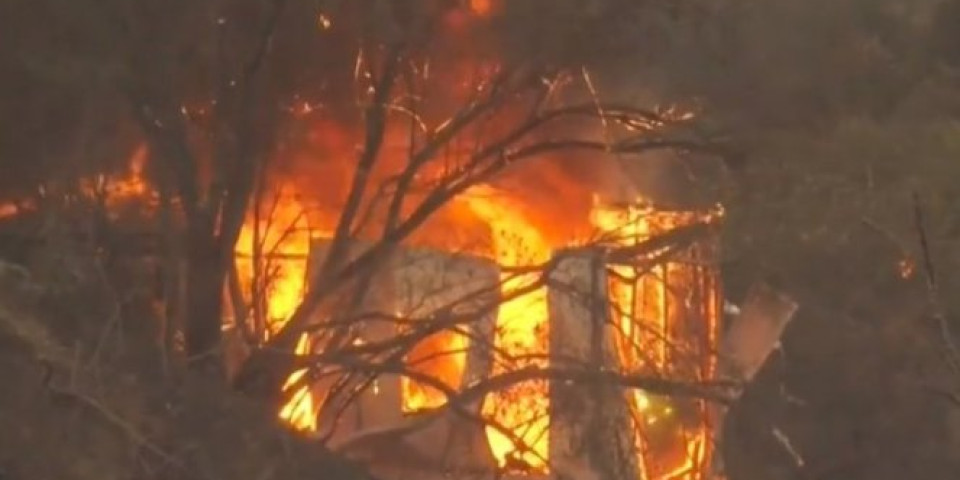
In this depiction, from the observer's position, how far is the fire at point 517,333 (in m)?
17.3

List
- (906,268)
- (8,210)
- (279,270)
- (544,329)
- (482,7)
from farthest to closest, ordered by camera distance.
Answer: (279,270)
(544,329)
(482,7)
(8,210)
(906,268)

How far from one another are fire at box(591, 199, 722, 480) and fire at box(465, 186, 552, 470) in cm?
63

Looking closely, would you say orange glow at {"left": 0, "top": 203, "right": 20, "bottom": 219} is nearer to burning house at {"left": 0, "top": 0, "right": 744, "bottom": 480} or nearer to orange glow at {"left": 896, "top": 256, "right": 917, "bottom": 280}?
burning house at {"left": 0, "top": 0, "right": 744, "bottom": 480}

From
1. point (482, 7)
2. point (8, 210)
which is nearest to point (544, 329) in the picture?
point (482, 7)

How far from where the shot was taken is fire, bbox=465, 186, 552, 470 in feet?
56.6

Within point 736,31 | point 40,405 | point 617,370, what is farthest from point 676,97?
point 40,405

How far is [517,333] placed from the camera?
1809cm

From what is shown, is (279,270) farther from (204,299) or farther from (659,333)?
(659,333)

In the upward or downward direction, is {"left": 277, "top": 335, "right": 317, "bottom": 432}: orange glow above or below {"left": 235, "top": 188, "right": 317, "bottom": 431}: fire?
below

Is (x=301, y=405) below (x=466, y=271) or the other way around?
below

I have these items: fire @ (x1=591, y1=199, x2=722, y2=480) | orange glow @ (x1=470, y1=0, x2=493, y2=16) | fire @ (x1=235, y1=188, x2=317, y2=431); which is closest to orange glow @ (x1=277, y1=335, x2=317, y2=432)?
fire @ (x1=235, y1=188, x2=317, y2=431)

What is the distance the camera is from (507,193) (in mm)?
18641

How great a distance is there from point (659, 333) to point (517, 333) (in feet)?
4.06

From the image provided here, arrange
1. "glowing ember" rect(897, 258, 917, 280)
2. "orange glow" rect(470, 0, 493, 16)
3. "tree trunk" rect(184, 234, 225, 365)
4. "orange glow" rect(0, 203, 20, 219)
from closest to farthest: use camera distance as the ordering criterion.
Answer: "glowing ember" rect(897, 258, 917, 280)
"orange glow" rect(0, 203, 20, 219)
"orange glow" rect(470, 0, 493, 16)
"tree trunk" rect(184, 234, 225, 365)
